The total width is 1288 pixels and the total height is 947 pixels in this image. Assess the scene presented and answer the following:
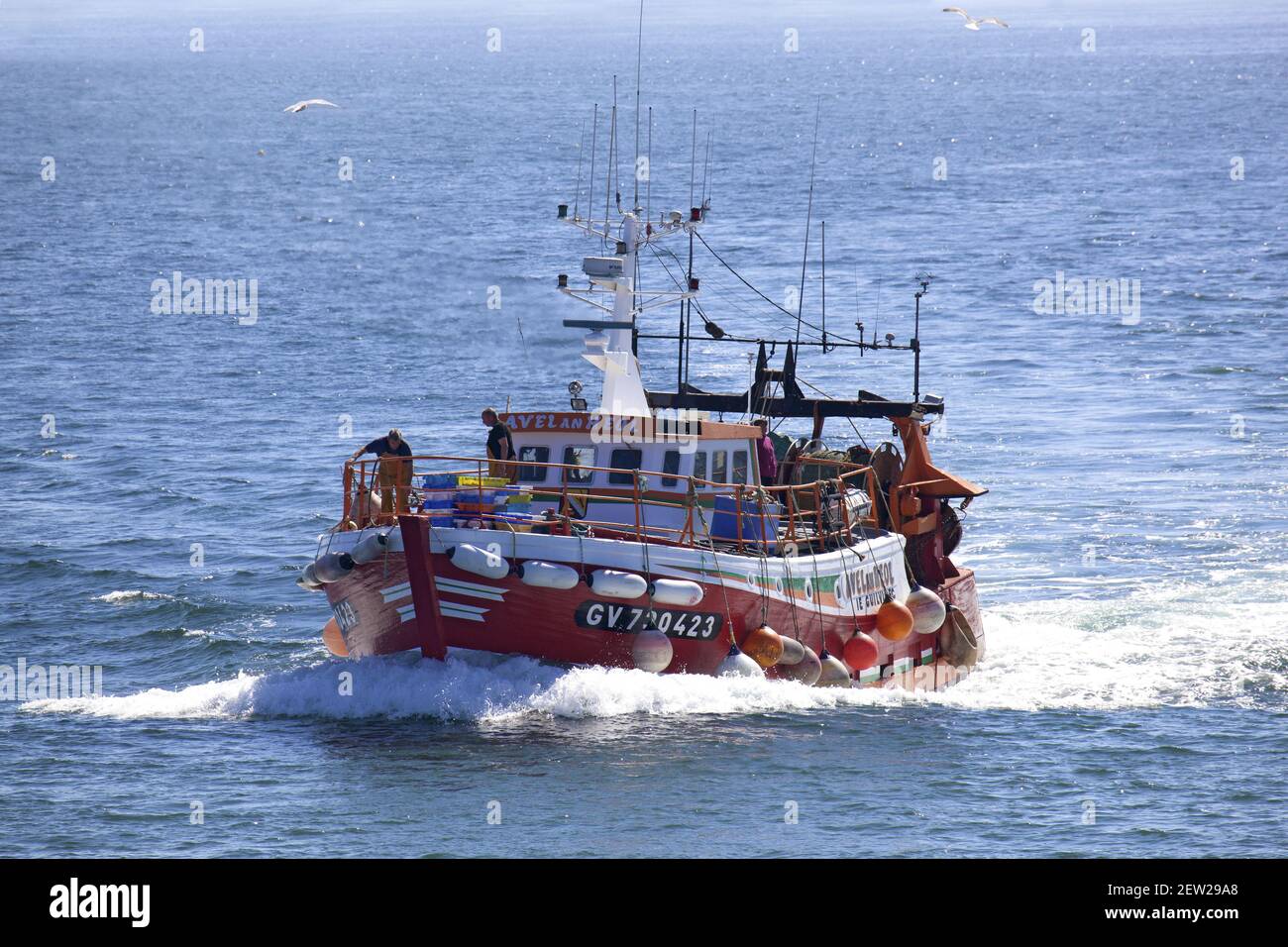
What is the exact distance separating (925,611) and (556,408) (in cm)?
1923

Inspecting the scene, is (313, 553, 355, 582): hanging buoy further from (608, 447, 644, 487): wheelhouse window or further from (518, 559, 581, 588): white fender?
(608, 447, 644, 487): wheelhouse window

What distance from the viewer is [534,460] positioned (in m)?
28.2

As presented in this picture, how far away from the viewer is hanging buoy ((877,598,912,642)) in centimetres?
2905

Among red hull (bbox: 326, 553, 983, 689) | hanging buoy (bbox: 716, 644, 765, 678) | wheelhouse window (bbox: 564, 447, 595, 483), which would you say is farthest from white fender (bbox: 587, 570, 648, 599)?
wheelhouse window (bbox: 564, 447, 595, 483)

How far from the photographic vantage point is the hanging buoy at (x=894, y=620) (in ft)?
95.3

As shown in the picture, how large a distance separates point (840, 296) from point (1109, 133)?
70.5 m

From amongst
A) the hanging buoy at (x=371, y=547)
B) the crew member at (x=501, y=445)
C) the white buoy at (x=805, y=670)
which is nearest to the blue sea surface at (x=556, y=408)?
the white buoy at (x=805, y=670)

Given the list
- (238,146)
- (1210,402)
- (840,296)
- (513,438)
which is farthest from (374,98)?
(513,438)

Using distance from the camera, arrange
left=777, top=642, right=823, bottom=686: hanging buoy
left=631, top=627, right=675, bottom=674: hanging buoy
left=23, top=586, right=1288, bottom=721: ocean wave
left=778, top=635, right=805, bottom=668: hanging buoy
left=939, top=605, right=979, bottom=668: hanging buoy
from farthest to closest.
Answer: left=939, top=605, right=979, bottom=668: hanging buoy
left=777, top=642, right=823, bottom=686: hanging buoy
left=778, top=635, right=805, bottom=668: hanging buoy
left=23, top=586, right=1288, bottom=721: ocean wave
left=631, top=627, right=675, bottom=674: hanging buoy

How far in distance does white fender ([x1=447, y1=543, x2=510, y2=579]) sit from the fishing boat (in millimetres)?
29

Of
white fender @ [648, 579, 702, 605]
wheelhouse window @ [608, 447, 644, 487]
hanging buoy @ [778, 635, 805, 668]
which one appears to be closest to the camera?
white fender @ [648, 579, 702, 605]

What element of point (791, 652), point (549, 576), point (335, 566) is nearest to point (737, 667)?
point (791, 652)

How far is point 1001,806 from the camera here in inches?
934

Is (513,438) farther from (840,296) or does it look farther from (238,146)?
(238,146)
